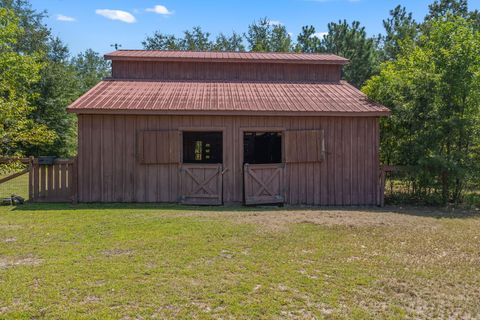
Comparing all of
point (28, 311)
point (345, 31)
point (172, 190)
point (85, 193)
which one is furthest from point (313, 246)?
point (345, 31)

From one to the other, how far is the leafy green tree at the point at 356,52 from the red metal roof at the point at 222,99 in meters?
17.2

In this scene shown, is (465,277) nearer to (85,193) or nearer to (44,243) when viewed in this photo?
(44,243)

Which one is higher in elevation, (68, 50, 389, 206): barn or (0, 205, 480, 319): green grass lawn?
(68, 50, 389, 206): barn

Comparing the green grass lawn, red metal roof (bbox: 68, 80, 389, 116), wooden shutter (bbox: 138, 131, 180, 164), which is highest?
red metal roof (bbox: 68, 80, 389, 116)

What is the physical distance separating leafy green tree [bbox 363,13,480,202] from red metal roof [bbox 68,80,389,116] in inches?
43.2

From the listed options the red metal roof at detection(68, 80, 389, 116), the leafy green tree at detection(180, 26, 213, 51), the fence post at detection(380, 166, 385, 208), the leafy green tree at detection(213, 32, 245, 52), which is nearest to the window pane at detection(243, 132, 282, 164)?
the red metal roof at detection(68, 80, 389, 116)

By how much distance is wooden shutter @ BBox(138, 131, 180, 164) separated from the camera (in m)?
9.75

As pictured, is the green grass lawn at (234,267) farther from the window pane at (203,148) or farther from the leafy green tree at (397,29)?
the leafy green tree at (397,29)

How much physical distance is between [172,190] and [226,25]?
3492cm

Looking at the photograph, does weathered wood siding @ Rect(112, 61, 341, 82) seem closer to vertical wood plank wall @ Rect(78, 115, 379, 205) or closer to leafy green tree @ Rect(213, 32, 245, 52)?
vertical wood plank wall @ Rect(78, 115, 379, 205)

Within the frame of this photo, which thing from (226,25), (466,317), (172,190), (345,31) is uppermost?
(226,25)

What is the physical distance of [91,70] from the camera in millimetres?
54781

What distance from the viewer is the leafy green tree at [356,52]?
1108 inches

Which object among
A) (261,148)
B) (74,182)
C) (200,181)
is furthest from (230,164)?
(261,148)
